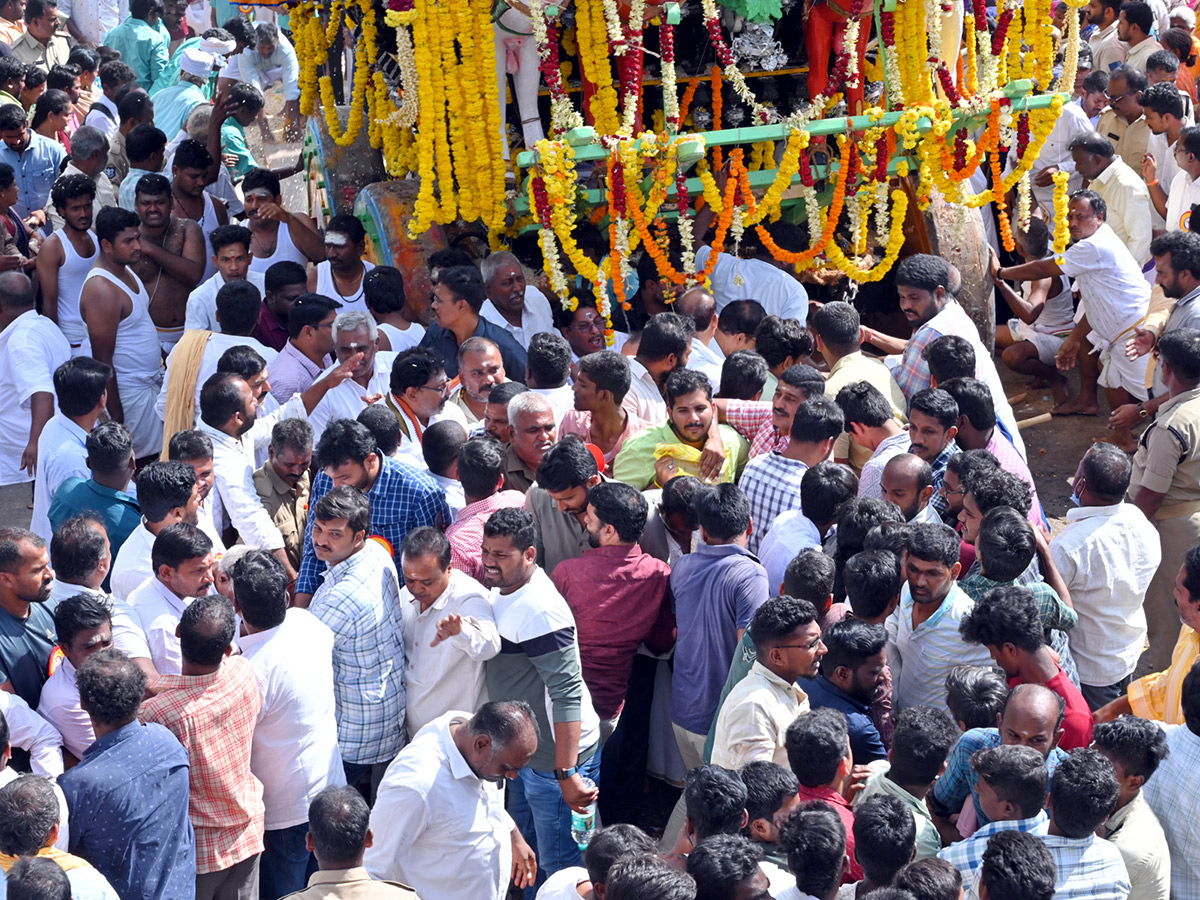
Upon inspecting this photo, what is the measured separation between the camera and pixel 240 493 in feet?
16.3

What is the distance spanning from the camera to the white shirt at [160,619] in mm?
4168

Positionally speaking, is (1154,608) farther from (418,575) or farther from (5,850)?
(5,850)

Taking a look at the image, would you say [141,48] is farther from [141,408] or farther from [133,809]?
[133,809]

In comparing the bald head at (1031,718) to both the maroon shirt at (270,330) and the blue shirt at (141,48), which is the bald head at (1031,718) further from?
the blue shirt at (141,48)

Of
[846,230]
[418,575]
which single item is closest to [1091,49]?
[846,230]

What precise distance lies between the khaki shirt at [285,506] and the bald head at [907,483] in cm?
222

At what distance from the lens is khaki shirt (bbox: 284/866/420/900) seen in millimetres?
3219

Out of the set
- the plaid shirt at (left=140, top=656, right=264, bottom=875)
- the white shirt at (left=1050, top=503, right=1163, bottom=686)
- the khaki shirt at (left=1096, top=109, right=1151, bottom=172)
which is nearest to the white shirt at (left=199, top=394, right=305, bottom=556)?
the plaid shirt at (left=140, top=656, right=264, bottom=875)

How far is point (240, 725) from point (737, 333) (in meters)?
3.29

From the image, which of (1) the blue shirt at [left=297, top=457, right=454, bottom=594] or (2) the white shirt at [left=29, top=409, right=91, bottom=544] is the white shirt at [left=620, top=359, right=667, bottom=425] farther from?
(2) the white shirt at [left=29, top=409, right=91, bottom=544]

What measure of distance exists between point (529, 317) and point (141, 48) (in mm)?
6579

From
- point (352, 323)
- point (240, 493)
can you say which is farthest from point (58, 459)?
point (352, 323)

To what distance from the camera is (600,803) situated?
498 centimetres

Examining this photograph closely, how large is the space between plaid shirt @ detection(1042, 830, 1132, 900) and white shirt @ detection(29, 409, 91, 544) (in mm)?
3659
